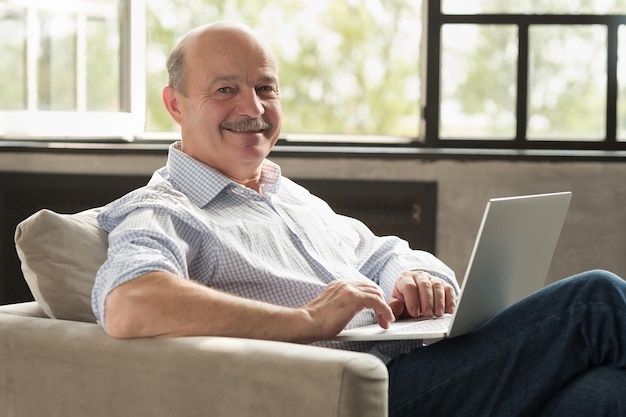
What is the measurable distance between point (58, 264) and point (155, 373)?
402 mm

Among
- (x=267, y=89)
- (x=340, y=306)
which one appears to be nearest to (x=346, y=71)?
(x=267, y=89)

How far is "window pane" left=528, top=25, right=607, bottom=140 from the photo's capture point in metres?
3.78

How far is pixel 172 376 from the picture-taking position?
4.66ft

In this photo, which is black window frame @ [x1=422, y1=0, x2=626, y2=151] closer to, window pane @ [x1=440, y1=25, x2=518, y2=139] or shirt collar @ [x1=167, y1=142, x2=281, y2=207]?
window pane @ [x1=440, y1=25, x2=518, y2=139]

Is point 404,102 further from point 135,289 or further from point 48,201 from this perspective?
point 135,289

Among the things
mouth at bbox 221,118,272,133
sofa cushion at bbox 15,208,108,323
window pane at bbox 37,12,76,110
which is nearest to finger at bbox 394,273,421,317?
mouth at bbox 221,118,272,133

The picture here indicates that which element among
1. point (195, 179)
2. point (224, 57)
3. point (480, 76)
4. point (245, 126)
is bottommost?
point (195, 179)

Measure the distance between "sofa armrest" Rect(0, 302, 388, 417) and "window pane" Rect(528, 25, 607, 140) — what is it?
2.66 metres

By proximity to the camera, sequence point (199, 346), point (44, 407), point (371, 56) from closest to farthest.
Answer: point (199, 346) < point (44, 407) < point (371, 56)

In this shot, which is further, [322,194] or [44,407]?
[322,194]

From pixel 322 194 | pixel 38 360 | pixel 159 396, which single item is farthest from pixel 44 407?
pixel 322 194

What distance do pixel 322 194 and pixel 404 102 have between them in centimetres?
440

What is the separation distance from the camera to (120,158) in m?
3.57

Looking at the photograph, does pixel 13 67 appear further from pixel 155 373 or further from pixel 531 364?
pixel 531 364
